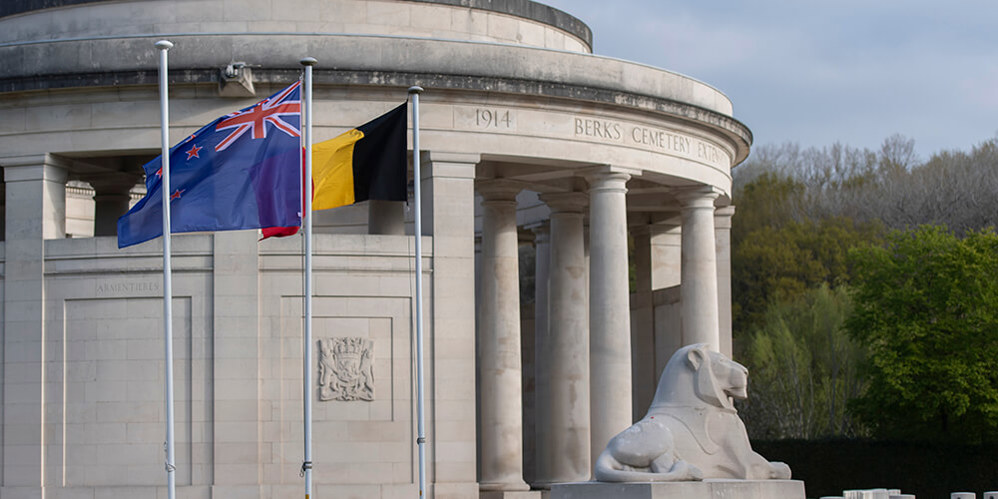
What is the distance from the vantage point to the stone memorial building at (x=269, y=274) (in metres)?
40.7

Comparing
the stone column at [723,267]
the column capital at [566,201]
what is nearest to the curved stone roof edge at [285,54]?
the column capital at [566,201]

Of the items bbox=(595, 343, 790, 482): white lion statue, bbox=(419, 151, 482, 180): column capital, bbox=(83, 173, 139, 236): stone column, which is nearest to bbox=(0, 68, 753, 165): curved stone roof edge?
bbox=(419, 151, 482, 180): column capital

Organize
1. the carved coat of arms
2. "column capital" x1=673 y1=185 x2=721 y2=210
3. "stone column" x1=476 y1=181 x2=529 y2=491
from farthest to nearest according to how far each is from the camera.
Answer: "column capital" x1=673 y1=185 x2=721 y2=210
"stone column" x1=476 y1=181 x2=529 y2=491
the carved coat of arms

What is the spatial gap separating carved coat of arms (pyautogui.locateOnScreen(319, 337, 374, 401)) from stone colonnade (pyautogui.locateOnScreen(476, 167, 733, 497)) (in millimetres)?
6060

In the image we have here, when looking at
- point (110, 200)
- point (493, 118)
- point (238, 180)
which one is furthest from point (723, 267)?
point (238, 180)

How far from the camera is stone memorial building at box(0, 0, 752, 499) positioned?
133 feet

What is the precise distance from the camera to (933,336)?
197ft

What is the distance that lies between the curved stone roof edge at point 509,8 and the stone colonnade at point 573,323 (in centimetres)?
556

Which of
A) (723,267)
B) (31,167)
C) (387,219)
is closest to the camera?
(31,167)

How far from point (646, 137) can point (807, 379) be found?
36.3 meters

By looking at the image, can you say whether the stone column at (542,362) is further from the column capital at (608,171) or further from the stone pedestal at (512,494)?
the column capital at (608,171)

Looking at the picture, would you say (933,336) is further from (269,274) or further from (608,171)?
(269,274)

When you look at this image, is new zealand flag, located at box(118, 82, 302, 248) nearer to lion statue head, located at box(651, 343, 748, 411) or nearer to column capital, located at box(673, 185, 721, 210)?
lion statue head, located at box(651, 343, 748, 411)

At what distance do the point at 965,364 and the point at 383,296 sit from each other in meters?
27.5
